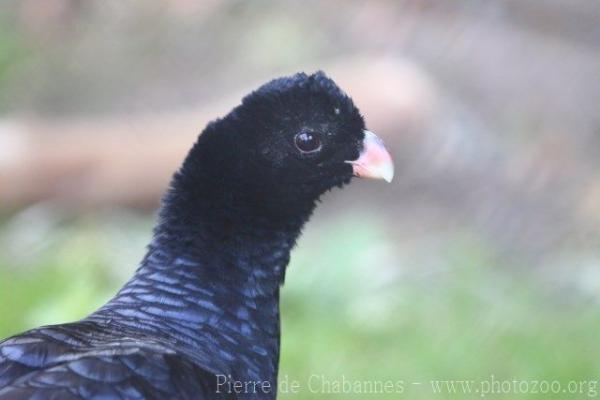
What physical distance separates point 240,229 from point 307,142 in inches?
12.6

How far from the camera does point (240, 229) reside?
325 cm

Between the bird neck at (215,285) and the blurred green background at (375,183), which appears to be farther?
the blurred green background at (375,183)

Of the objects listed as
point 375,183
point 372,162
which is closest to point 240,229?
point 372,162

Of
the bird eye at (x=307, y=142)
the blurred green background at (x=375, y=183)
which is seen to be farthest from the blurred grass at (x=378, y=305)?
the bird eye at (x=307, y=142)

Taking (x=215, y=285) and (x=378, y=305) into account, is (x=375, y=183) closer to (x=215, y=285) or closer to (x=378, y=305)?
(x=378, y=305)

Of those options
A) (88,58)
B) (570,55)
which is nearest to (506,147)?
(570,55)

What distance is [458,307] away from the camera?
558 centimetres

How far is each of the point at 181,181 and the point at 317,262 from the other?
2.67m

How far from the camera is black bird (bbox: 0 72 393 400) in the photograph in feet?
9.98

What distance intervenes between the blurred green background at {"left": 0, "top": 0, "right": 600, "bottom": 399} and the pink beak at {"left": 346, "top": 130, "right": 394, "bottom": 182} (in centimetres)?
165

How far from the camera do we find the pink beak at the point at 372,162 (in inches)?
135

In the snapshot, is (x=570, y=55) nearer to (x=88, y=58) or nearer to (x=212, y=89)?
(x=212, y=89)

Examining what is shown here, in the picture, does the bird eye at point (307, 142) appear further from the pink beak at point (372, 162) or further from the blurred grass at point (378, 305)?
the blurred grass at point (378, 305)

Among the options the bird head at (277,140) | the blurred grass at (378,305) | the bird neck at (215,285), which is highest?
the blurred grass at (378,305)
